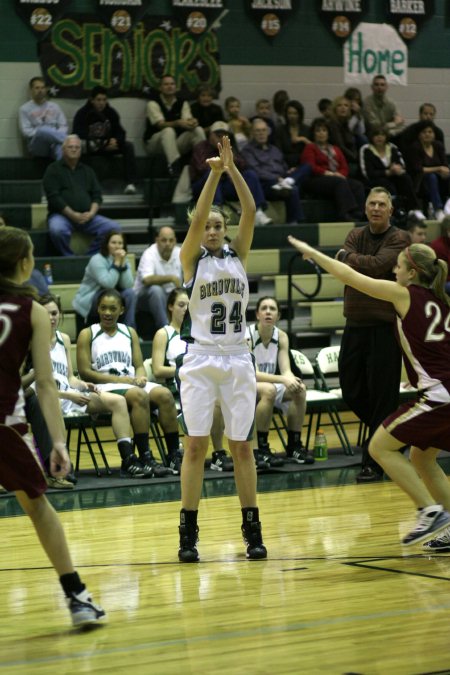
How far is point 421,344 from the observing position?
6.14 metres

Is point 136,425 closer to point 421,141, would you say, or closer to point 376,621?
point 376,621

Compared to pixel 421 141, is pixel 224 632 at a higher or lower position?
lower

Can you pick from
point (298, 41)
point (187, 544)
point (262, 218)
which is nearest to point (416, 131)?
point (298, 41)

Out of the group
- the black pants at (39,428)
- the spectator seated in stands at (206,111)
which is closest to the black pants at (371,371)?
the black pants at (39,428)

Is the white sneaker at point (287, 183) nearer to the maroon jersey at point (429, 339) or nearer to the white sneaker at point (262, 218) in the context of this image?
the white sneaker at point (262, 218)

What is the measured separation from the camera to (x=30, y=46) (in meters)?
14.3

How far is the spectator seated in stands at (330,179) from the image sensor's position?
14.5 metres

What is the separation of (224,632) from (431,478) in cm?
199

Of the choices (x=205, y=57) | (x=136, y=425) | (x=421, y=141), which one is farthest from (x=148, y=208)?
(x=136, y=425)

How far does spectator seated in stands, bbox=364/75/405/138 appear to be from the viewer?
15.7m

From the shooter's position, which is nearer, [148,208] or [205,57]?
[148,208]

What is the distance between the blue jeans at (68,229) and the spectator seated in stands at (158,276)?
2.85 ft

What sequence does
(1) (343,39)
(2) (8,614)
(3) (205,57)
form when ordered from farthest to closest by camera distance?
(1) (343,39)
(3) (205,57)
(2) (8,614)

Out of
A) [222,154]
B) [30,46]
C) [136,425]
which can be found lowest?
[136,425]
